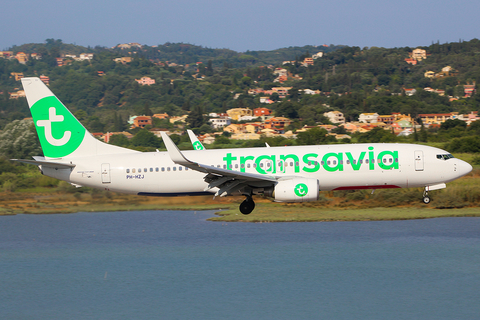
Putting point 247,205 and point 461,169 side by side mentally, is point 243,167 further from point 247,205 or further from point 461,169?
point 461,169

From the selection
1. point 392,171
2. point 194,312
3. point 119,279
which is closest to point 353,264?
point 194,312

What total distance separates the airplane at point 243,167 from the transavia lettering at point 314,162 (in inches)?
2.5

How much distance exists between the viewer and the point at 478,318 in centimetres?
5369

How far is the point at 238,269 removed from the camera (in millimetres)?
71375

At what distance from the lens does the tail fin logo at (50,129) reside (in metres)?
39.2

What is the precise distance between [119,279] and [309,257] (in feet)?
82.2

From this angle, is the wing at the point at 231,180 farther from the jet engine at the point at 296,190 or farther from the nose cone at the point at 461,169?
the nose cone at the point at 461,169

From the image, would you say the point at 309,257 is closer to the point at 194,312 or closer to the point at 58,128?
the point at 194,312

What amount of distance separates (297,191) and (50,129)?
1788 centimetres

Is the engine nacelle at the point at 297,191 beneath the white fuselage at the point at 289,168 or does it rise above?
beneath

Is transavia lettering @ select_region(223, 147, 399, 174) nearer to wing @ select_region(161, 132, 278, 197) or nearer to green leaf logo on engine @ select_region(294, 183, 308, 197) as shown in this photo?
wing @ select_region(161, 132, 278, 197)

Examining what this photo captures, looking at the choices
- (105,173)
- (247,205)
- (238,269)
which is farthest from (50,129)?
(238,269)

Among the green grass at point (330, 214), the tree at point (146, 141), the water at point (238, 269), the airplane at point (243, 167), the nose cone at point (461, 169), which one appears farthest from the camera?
the tree at point (146, 141)

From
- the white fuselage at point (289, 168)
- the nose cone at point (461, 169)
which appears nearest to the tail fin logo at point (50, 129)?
the white fuselage at point (289, 168)
